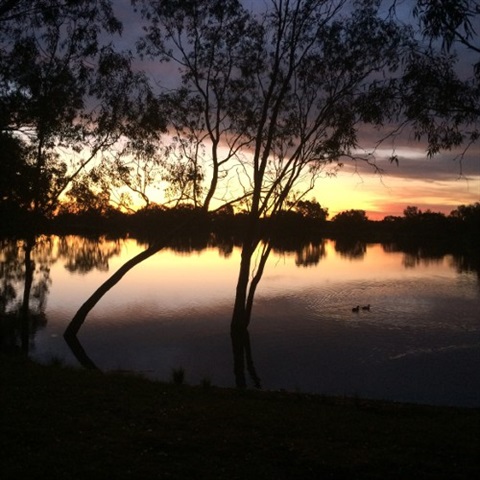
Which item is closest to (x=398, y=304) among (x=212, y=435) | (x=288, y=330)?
(x=288, y=330)

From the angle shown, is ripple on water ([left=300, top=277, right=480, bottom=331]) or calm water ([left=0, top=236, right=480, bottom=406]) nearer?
calm water ([left=0, top=236, right=480, bottom=406])

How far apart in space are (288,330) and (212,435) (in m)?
14.0

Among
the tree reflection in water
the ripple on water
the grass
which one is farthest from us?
the ripple on water

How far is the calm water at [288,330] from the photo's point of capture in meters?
13.4

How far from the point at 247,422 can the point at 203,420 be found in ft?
1.60

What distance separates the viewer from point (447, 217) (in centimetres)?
10788

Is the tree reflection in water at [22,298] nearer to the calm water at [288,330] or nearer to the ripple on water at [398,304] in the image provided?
the calm water at [288,330]

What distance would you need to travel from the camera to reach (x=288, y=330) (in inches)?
766

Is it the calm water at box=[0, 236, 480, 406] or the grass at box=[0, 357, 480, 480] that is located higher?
the grass at box=[0, 357, 480, 480]

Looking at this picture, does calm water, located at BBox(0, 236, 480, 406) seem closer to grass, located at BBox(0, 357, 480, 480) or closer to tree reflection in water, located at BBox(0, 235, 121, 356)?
tree reflection in water, located at BBox(0, 235, 121, 356)

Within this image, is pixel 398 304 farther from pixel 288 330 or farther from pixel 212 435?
pixel 212 435

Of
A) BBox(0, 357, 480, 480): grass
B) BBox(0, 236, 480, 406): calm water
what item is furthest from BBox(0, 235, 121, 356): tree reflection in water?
BBox(0, 357, 480, 480): grass

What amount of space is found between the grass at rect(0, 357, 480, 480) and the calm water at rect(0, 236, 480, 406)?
4525 millimetres

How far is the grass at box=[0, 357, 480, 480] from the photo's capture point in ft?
15.3
